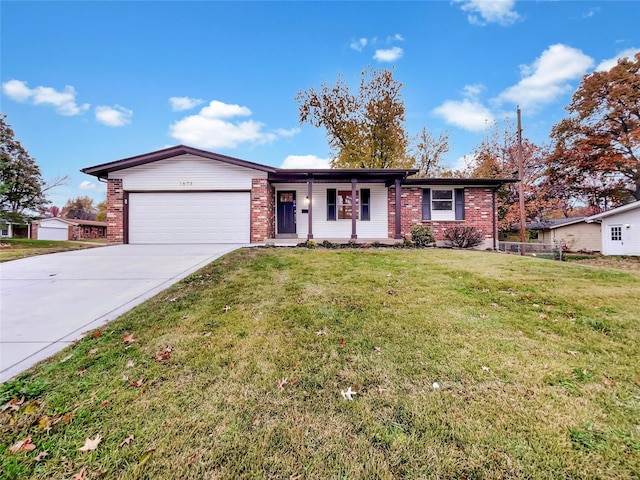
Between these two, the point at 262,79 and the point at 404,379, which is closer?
the point at 404,379

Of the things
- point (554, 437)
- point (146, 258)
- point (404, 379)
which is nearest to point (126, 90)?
point (146, 258)

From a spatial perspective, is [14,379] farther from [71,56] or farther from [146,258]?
[71,56]

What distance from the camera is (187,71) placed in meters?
14.2

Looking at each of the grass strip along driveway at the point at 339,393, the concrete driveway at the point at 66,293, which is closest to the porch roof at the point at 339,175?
the concrete driveway at the point at 66,293

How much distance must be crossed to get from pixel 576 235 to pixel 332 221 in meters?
18.0

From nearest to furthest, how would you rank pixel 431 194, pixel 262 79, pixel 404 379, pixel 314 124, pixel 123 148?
pixel 404 379
pixel 431 194
pixel 262 79
pixel 123 148
pixel 314 124

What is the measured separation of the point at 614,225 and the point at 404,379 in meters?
21.2

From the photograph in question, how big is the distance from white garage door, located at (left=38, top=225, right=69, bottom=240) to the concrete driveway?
32.1 meters

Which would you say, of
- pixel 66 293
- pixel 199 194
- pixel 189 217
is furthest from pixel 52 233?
pixel 66 293

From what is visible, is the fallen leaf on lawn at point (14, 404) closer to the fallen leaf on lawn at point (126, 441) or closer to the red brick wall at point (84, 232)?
the fallen leaf on lawn at point (126, 441)

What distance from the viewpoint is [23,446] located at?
5.83 feet

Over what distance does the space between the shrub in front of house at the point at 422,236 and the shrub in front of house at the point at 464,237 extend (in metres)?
1.19

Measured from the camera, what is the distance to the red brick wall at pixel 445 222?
41.6ft

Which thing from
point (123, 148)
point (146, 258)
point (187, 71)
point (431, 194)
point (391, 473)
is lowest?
point (391, 473)
